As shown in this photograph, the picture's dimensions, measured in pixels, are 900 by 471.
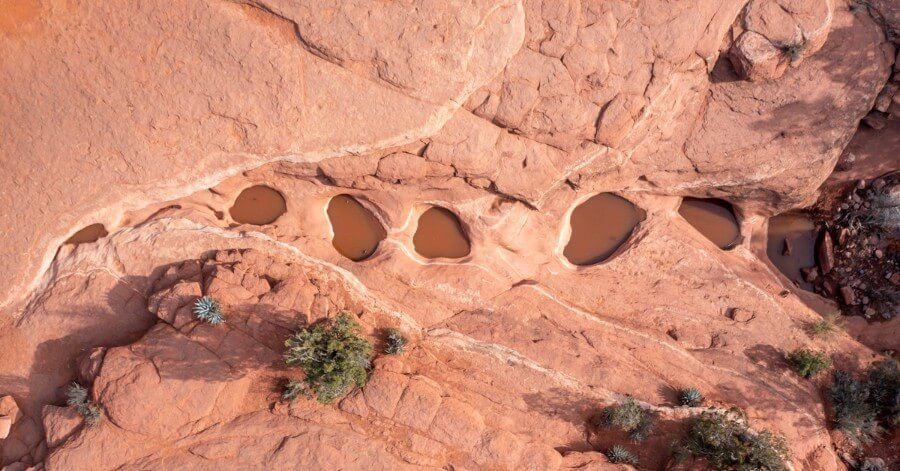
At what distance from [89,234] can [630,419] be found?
10.9 m

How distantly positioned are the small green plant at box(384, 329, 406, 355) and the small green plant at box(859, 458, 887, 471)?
9.19 meters

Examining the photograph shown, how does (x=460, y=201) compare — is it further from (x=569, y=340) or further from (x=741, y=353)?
(x=741, y=353)

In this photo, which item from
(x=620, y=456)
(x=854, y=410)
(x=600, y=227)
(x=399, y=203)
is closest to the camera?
(x=620, y=456)

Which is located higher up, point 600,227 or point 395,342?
point 600,227

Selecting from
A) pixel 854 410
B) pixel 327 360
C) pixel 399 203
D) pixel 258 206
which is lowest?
pixel 854 410

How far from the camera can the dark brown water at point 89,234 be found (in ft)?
29.2

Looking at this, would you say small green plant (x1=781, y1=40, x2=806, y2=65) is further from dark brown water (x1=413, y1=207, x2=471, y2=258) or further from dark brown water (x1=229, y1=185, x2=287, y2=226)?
dark brown water (x1=229, y1=185, x2=287, y2=226)

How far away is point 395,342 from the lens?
27.1ft

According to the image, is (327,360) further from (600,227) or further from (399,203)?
(600,227)

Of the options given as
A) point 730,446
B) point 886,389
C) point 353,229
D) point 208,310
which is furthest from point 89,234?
point 886,389

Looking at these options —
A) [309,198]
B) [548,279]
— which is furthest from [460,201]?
[309,198]

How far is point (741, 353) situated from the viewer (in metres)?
9.39

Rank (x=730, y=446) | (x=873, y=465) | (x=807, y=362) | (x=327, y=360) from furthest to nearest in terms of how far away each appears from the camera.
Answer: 1. (x=807, y=362)
2. (x=873, y=465)
3. (x=730, y=446)
4. (x=327, y=360)

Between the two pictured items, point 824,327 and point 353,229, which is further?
point 353,229
